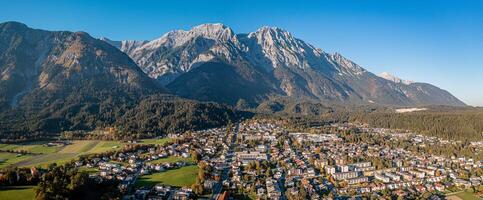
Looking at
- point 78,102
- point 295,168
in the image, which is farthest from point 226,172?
point 78,102

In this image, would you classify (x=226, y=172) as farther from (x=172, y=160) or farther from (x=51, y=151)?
(x=51, y=151)

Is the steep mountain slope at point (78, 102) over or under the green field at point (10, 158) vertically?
over

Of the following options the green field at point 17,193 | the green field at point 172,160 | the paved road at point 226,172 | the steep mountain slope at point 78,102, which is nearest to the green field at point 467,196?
the paved road at point 226,172

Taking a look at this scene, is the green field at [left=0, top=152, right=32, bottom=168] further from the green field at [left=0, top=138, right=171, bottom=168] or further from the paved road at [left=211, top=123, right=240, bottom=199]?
the paved road at [left=211, top=123, right=240, bottom=199]

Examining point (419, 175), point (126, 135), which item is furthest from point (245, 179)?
point (126, 135)

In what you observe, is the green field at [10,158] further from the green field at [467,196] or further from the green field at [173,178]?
the green field at [467,196]

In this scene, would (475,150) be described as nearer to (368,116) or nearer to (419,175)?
(419,175)

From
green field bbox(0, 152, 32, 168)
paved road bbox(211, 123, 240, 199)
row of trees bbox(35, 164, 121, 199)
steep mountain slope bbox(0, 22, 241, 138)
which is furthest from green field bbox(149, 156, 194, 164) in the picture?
steep mountain slope bbox(0, 22, 241, 138)
